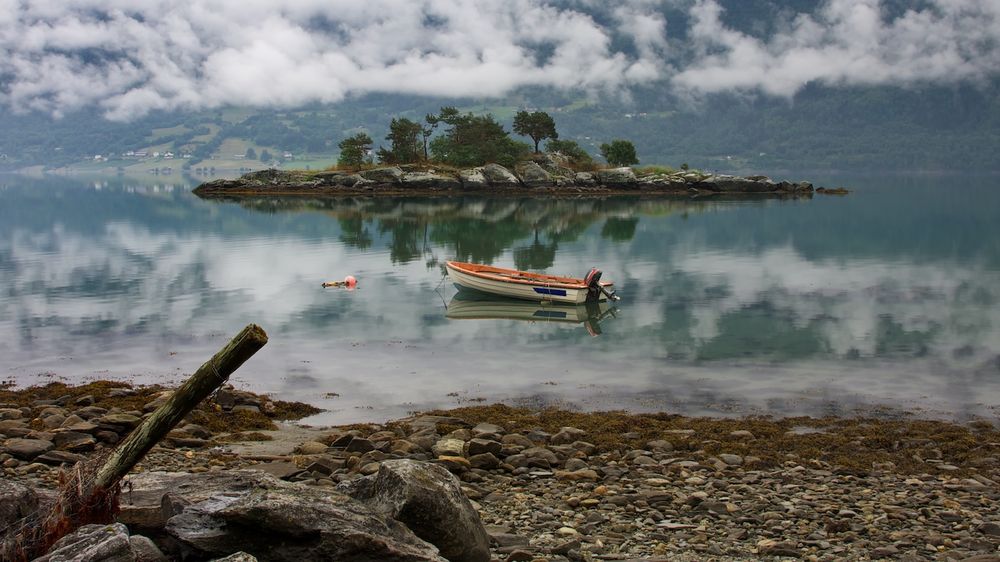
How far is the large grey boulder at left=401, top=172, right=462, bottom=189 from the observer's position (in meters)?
123

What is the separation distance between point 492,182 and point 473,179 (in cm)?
288

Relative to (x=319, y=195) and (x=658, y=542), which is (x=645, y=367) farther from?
(x=319, y=195)

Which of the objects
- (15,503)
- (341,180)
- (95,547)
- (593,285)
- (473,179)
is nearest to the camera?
(95,547)

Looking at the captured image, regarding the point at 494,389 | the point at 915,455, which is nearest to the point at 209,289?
the point at 494,389

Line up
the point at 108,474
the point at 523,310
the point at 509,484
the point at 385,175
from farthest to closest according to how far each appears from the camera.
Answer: the point at 385,175, the point at 523,310, the point at 509,484, the point at 108,474

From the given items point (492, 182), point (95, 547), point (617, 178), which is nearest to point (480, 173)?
point (492, 182)

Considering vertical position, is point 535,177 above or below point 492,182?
above

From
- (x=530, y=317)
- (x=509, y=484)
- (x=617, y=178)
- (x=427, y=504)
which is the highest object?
(x=617, y=178)

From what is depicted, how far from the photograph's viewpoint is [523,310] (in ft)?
123

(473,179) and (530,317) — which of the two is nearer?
(530,317)

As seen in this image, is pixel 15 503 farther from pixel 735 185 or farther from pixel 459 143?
pixel 735 185

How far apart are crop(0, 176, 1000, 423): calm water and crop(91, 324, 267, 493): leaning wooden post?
37.5 feet

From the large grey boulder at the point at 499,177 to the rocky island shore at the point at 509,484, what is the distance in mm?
104694

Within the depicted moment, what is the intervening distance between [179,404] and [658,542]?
6.37 meters
